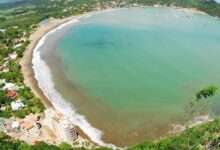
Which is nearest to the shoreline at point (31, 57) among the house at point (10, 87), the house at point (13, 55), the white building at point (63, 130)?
the house at point (13, 55)

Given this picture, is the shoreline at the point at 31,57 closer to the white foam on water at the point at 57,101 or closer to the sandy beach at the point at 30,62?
the sandy beach at the point at 30,62

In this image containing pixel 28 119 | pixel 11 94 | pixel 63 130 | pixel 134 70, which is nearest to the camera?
pixel 63 130

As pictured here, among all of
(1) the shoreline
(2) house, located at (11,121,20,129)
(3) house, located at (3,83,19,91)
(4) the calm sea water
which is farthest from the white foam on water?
(2) house, located at (11,121,20,129)

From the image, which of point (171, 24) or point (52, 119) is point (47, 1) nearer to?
point (171, 24)

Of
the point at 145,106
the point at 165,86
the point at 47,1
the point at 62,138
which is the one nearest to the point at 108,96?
the point at 145,106

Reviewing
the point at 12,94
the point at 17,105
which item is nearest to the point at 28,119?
the point at 17,105

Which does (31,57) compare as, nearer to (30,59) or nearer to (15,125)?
(30,59)
